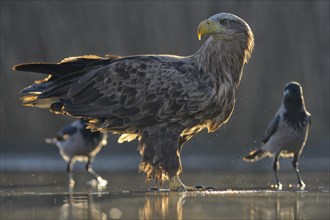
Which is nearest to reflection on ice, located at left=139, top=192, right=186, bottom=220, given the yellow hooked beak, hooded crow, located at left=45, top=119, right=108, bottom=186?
Result: the yellow hooked beak

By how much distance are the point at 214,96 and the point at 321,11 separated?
17.4m

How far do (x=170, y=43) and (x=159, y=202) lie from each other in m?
16.9

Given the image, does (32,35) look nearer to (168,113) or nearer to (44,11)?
(44,11)

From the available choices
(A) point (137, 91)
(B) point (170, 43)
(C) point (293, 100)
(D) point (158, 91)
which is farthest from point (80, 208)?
(B) point (170, 43)

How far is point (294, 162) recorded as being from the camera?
44.2ft

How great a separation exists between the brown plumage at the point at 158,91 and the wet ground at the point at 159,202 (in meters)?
0.61

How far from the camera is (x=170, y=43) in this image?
2495 cm

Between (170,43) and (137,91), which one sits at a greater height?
(170,43)

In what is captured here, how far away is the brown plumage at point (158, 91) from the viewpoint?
9938 millimetres

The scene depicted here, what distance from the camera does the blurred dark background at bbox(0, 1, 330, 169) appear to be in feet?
72.4

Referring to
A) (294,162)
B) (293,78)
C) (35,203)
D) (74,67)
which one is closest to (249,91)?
(293,78)

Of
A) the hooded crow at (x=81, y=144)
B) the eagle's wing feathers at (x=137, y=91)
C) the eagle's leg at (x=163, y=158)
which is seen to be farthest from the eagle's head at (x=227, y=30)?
the hooded crow at (x=81, y=144)

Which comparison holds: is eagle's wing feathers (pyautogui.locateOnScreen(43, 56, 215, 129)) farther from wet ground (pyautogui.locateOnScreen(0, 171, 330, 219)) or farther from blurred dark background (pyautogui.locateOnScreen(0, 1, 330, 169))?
blurred dark background (pyautogui.locateOnScreen(0, 1, 330, 169))

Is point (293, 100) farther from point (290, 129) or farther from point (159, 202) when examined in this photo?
point (159, 202)
